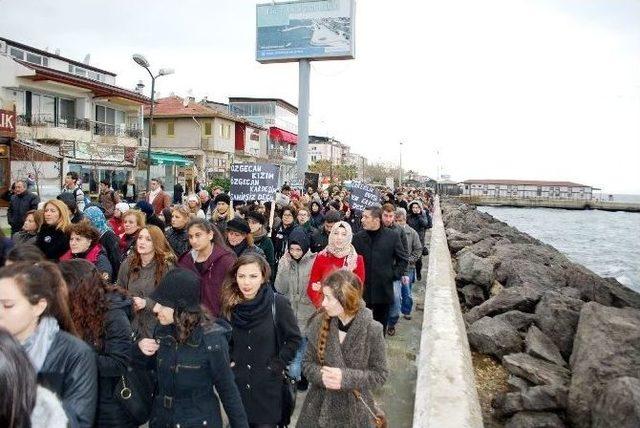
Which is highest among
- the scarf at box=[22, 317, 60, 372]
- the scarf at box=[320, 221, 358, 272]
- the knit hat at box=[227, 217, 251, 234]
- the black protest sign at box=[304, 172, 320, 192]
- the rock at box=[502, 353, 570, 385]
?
the black protest sign at box=[304, 172, 320, 192]

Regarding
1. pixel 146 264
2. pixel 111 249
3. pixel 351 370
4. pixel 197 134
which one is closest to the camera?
pixel 351 370

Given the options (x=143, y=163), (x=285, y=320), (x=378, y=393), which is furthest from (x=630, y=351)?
(x=143, y=163)

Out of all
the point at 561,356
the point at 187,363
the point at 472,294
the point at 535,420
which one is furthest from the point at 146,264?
the point at 472,294

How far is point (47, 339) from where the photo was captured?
2322mm

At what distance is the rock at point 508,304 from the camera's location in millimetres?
7535

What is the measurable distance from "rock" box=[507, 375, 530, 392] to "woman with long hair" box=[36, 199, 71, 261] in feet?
16.5

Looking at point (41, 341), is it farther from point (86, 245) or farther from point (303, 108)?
point (303, 108)

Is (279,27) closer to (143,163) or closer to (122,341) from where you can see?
(143,163)

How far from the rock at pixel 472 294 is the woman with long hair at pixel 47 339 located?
847 centimetres

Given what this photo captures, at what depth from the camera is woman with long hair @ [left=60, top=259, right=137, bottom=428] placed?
2.72m

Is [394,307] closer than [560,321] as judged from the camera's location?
No

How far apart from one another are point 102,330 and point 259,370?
1.05 metres

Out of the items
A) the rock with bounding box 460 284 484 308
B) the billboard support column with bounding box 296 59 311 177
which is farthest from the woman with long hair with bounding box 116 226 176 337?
the billboard support column with bounding box 296 59 311 177

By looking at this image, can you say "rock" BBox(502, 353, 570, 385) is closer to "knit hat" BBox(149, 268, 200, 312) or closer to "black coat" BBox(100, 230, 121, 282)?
"knit hat" BBox(149, 268, 200, 312)
